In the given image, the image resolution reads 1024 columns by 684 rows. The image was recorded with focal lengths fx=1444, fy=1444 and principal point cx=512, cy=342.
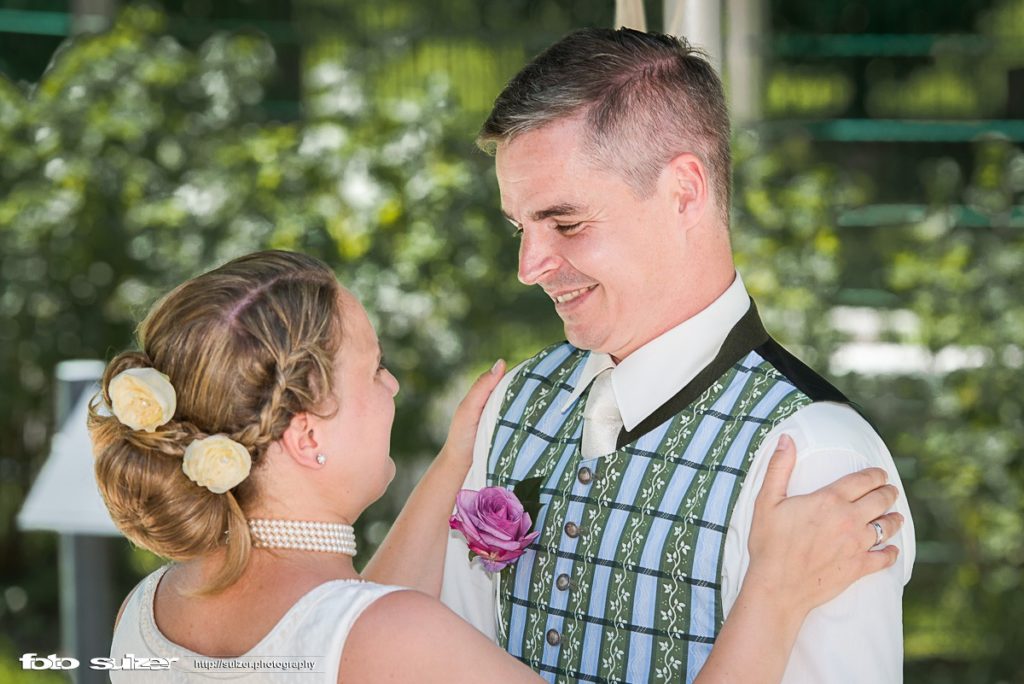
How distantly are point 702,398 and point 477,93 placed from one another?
3120 millimetres

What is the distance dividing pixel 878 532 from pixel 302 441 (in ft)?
2.48

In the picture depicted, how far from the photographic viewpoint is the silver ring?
1788 mm

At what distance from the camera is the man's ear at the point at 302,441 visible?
1.92 metres

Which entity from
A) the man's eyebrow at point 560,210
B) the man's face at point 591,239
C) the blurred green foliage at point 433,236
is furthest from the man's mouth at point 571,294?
the blurred green foliage at point 433,236

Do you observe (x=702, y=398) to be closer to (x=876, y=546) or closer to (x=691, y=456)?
(x=691, y=456)

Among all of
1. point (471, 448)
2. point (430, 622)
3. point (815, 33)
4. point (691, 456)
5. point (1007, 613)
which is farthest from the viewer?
point (815, 33)

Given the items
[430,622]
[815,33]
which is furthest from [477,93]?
[430,622]

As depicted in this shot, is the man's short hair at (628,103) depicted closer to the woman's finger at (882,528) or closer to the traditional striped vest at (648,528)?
the traditional striped vest at (648,528)

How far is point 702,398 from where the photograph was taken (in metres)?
2.03

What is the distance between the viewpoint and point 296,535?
1.92 meters

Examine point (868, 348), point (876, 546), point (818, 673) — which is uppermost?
point (876, 546)

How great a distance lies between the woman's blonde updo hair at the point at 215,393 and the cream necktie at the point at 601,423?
411 millimetres

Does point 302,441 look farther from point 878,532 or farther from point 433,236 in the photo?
point 433,236

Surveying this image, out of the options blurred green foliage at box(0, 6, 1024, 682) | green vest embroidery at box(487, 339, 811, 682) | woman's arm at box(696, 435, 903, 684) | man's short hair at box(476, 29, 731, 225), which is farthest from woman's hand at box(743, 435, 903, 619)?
blurred green foliage at box(0, 6, 1024, 682)
